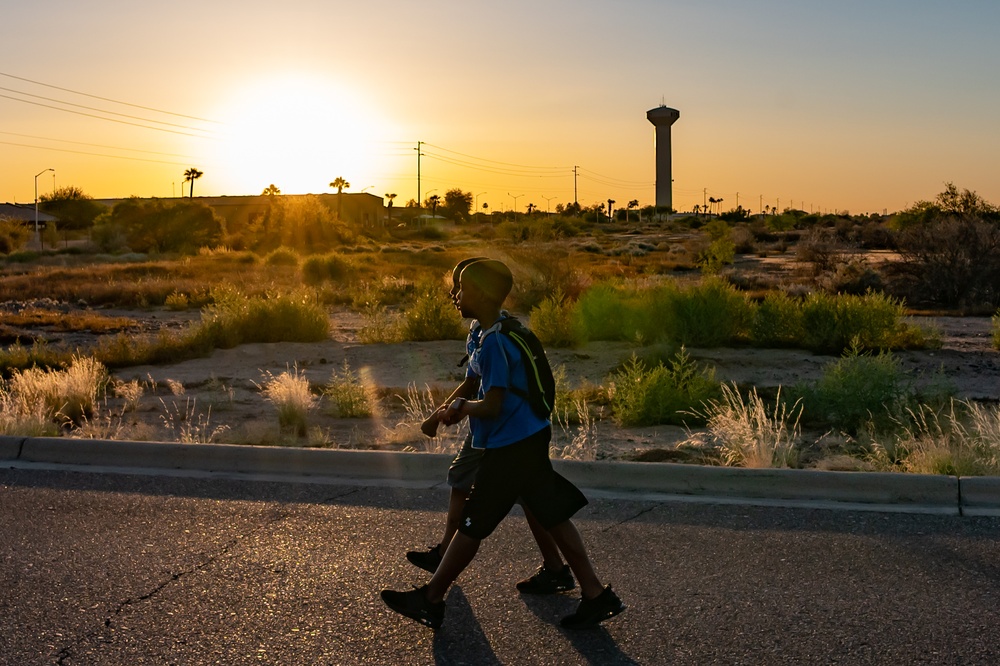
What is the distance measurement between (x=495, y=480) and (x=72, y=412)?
23.1 ft

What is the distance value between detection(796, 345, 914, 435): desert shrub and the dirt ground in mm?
1371

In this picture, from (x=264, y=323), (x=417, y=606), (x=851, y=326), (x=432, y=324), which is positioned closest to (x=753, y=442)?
(x=417, y=606)

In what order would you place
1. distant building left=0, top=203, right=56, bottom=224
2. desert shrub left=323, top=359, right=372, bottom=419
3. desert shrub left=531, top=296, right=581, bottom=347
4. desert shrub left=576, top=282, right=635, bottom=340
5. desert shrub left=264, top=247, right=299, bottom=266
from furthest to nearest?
distant building left=0, top=203, right=56, bottom=224 → desert shrub left=264, top=247, right=299, bottom=266 → desert shrub left=576, top=282, right=635, bottom=340 → desert shrub left=531, top=296, right=581, bottom=347 → desert shrub left=323, top=359, right=372, bottom=419

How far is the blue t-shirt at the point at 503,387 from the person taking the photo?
4.88m

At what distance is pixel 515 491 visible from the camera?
4996mm

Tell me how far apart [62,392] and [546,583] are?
7.13 m

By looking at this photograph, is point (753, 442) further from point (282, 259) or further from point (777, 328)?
point (282, 259)

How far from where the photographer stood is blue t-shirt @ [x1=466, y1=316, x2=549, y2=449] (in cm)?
488

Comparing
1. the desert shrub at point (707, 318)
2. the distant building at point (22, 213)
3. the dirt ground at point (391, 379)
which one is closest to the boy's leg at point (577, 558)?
the dirt ground at point (391, 379)

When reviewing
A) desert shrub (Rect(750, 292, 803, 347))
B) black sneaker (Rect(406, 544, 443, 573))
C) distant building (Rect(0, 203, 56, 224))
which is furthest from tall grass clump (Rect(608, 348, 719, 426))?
distant building (Rect(0, 203, 56, 224))

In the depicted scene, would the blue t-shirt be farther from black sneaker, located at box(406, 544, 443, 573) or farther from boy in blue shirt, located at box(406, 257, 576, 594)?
black sneaker, located at box(406, 544, 443, 573)

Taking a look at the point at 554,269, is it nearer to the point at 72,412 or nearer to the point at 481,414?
the point at 72,412

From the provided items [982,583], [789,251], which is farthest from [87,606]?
[789,251]

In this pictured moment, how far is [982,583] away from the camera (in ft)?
18.0
